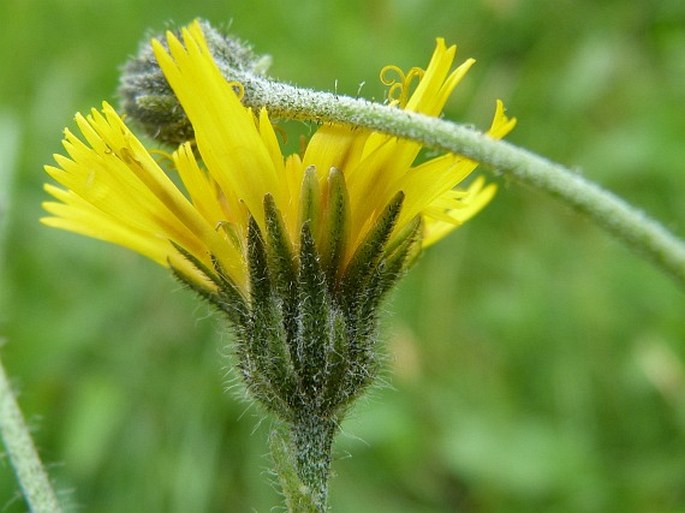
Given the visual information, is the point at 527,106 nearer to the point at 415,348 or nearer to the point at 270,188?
the point at 415,348

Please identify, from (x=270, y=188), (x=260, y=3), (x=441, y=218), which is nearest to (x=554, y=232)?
(x=260, y=3)

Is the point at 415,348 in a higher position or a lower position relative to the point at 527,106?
lower

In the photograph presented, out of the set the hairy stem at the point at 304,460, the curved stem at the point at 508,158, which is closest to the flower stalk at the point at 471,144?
the curved stem at the point at 508,158

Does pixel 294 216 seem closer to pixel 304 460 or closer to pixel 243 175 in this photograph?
pixel 243 175

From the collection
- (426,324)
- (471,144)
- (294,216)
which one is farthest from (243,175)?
(426,324)

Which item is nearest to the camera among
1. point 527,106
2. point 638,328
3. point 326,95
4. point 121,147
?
point 326,95

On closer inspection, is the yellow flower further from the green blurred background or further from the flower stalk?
the green blurred background

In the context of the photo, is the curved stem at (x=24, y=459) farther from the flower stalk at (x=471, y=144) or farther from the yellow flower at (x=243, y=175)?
A: the flower stalk at (x=471, y=144)
